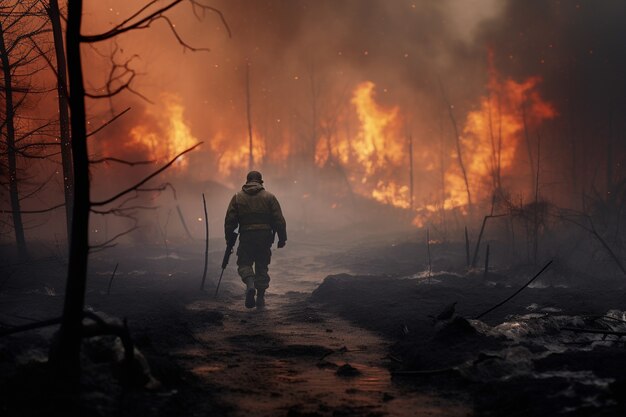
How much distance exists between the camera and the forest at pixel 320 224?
429cm

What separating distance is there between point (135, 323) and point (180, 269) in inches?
390

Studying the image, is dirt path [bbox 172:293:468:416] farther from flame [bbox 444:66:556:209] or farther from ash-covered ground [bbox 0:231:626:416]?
flame [bbox 444:66:556:209]

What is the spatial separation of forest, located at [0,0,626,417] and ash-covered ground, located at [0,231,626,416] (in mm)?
32

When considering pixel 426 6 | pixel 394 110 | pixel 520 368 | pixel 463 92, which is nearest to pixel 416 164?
pixel 394 110

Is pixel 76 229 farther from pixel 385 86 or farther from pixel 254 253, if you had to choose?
pixel 385 86

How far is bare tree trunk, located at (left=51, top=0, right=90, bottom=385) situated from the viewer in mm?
3750

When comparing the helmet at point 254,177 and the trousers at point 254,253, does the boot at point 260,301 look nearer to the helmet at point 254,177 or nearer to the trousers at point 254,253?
the trousers at point 254,253

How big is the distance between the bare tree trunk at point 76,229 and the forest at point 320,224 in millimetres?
13

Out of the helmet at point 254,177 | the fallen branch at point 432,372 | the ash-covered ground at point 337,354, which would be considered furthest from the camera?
the helmet at point 254,177

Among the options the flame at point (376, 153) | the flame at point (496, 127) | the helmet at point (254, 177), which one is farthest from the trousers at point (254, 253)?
the flame at point (376, 153)

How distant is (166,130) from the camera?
35.7 meters

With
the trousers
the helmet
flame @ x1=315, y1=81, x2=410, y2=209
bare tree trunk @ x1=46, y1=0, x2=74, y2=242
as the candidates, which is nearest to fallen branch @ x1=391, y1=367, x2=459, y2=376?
the trousers

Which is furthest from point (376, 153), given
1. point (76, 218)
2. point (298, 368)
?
point (76, 218)

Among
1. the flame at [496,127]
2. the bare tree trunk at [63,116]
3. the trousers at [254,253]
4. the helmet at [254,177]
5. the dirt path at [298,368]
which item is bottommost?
the dirt path at [298,368]
